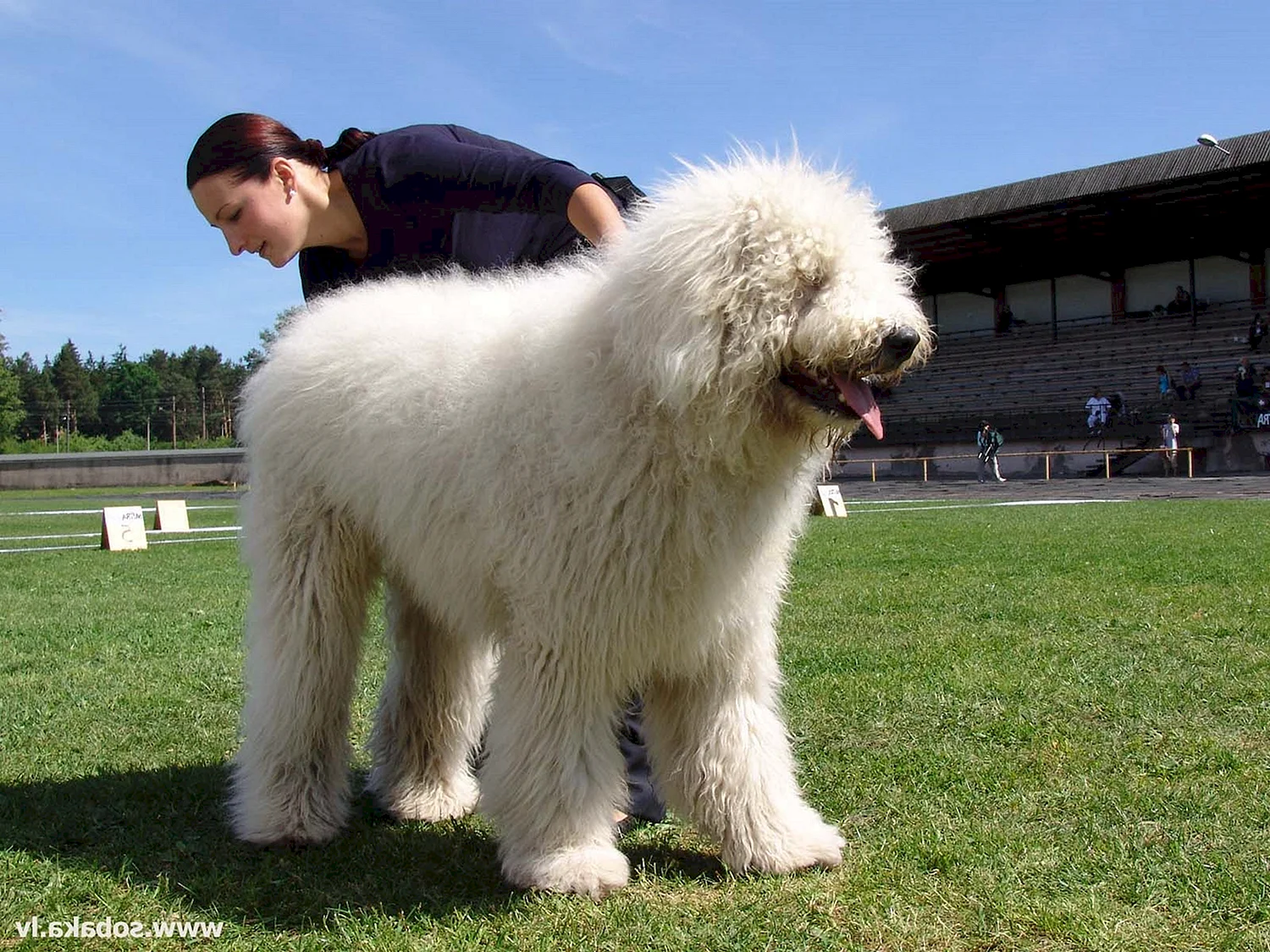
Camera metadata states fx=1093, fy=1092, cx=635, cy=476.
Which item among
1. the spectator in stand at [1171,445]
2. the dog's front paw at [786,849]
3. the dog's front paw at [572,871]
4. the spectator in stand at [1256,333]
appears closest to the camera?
the dog's front paw at [572,871]

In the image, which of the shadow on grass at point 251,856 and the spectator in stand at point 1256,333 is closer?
the shadow on grass at point 251,856

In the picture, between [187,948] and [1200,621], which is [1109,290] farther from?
[187,948]

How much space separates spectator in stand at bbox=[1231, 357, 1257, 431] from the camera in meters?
29.7

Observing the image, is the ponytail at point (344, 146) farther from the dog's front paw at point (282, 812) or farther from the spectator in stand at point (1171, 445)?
the spectator in stand at point (1171, 445)

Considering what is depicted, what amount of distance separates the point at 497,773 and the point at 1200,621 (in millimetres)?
5077

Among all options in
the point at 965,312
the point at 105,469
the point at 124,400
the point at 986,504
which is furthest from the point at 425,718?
the point at 124,400

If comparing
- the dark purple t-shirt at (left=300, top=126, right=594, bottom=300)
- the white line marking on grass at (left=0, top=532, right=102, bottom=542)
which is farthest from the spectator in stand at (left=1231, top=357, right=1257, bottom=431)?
the dark purple t-shirt at (left=300, top=126, right=594, bottom=300)

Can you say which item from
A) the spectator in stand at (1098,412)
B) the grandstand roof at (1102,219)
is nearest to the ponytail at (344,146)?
the grandstand roof at (1102,219)

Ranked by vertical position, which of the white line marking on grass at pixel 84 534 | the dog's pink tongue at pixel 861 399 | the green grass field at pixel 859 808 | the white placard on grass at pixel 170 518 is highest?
the dog's pink tongue at pixel 861 399

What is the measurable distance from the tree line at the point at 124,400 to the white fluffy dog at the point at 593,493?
89748 millimetres

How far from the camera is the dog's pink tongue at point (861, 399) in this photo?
101 inches

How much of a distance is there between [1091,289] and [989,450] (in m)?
9.44

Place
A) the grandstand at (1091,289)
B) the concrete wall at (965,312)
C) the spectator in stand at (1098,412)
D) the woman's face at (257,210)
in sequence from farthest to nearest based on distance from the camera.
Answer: the concrete wall at (965,312)
the spectator in stand at (1098,412)
the grandstand at (1091,289)
the woman's face at (257,210)

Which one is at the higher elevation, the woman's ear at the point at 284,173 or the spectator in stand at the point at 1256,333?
the spectator in stand at the point at 1256,333
